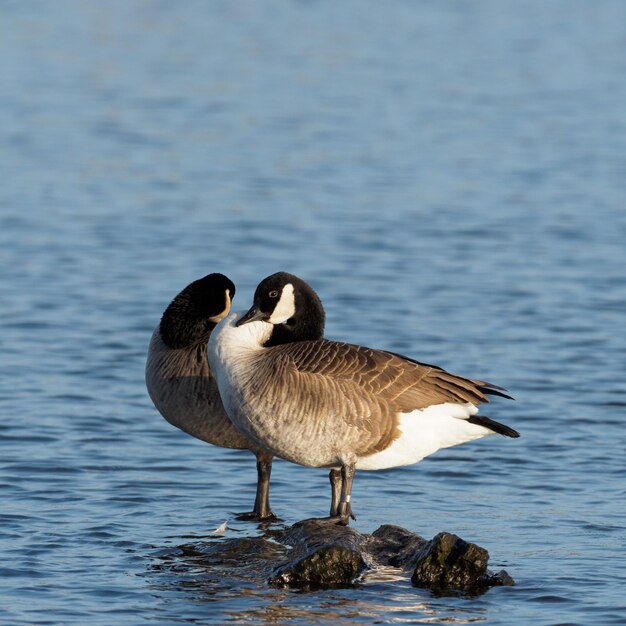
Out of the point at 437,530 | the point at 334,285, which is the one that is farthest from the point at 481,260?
the point at 437,530

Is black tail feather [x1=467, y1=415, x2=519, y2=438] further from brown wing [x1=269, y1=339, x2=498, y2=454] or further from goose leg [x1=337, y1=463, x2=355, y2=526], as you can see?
goose leg [x1=337, y1=463, x2=355, y2=526]

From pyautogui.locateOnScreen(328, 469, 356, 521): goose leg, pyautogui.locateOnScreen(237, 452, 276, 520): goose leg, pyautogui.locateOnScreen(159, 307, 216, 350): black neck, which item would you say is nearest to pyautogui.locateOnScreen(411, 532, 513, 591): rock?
pyautogui.locateOnScreen(328, 469, 356, 521): goose leg

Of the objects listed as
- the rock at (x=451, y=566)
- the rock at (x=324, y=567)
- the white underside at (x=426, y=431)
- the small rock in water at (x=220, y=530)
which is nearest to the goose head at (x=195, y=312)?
the small rock in water at (x=220, y=530)

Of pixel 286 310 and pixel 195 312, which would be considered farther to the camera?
pixel 195 312

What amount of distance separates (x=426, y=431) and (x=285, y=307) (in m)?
1.27

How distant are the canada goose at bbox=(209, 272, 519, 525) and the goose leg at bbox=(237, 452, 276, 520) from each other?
0.73 metres

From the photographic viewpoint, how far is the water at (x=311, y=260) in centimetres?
841

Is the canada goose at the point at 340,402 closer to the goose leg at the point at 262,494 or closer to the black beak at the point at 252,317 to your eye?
the black beak at the point at 252,317

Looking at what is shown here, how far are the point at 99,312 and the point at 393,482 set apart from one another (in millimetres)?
6036

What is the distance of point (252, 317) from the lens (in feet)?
29.6

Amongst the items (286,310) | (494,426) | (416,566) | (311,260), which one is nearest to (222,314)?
(286,310)

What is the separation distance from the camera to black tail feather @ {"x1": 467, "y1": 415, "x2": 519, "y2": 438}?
8.64 m

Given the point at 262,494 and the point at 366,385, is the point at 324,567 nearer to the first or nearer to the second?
the point at 366,385

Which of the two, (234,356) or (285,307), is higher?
(285,307)
